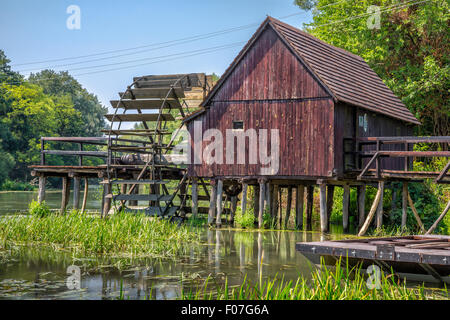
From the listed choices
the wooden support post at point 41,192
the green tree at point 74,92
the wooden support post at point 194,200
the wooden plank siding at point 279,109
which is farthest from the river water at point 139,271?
the green tree at point 74,92

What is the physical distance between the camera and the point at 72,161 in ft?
215

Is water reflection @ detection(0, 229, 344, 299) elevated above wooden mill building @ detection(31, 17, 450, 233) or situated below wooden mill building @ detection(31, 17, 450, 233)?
below

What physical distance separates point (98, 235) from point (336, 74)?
12.1m

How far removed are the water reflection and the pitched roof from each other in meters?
7.14

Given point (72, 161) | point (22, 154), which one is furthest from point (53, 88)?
point (22, 154)

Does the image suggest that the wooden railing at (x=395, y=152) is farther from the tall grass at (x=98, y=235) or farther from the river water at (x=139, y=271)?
the tall grass at (x=98, y=235)

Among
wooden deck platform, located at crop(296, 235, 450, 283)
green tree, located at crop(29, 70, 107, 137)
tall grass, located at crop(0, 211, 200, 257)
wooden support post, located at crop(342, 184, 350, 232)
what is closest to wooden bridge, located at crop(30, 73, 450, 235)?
wooden support post, located at crop(342, 184, 350, 232)

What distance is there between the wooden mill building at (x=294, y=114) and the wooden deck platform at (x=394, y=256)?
29.9 feet

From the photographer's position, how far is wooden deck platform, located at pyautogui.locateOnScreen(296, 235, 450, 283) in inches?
362

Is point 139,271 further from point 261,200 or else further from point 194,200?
point 194,200

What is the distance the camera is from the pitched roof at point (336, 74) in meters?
19.9

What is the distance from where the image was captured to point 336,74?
70.0ft

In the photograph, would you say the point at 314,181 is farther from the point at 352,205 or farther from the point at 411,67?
the point at 411,67

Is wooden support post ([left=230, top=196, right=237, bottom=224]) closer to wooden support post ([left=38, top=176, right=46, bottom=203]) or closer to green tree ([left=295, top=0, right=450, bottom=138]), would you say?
wooden support post ([left=38, top=176, right=46, bottom=203])
